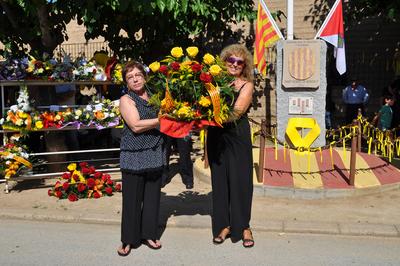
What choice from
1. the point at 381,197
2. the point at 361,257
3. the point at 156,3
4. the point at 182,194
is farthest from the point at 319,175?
the point at 156,3

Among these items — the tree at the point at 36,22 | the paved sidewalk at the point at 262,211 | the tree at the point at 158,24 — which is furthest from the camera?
the tree at the point at 158,24

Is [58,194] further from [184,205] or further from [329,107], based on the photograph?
[329,107]

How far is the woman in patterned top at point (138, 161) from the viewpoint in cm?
445

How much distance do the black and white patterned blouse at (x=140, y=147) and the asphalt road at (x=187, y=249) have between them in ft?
2.84

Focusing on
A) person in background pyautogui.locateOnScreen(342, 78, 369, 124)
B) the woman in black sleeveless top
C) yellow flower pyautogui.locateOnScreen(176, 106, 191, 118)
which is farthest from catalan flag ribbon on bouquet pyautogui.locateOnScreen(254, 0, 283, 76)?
yellow flower pyautogui.locateOnScreen(176, 106, 191, 118)

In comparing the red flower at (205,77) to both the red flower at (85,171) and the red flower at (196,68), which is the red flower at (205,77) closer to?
the red flower at (196,68)

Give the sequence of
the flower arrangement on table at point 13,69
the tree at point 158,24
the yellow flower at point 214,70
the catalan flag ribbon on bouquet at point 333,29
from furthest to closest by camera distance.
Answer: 1. the catalan flag ribbon on bouquet at point 333,29
2. the tree at point 158,24
3. the flower arrangement on table at point 13,69
4. the yellow flower at point 214,70

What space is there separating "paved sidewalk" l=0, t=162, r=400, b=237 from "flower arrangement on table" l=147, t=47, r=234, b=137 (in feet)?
5.71

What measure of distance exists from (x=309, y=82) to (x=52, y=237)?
21.5 feet

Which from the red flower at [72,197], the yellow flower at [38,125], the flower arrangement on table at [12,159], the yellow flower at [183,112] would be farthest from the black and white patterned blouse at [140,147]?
the flower arrangement on table at [12,159]

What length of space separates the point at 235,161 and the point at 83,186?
114 inches

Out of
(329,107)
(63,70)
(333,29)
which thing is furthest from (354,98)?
(63,70)

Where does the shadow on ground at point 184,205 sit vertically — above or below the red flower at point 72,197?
below

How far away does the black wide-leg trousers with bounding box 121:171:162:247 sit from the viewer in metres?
4.59
